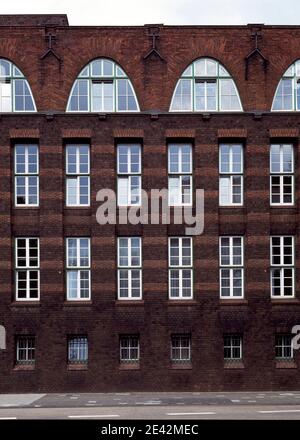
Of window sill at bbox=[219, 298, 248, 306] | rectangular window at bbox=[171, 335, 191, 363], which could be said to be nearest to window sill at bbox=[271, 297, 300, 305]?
window sill at bbox=[219, 298, 248, 306]

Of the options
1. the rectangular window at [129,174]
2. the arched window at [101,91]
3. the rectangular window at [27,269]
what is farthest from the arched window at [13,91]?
the rectangular window at [27,269]

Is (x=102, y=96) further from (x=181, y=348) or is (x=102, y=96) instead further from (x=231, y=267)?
(x=181, y=348)

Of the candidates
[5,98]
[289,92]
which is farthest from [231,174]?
[5,98]

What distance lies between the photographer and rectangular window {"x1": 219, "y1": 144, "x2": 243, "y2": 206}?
2472cm

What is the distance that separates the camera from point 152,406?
1964 centimetres

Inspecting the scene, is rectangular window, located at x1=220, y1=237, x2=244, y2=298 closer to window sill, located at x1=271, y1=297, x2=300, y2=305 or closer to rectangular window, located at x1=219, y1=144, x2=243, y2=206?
window sill, located at x1=271, y1=297, x2=300, y2=305

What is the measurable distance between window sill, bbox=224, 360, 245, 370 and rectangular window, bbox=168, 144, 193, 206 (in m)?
6.41

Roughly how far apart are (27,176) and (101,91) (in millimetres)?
4511

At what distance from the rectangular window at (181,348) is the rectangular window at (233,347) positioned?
57.5 inches

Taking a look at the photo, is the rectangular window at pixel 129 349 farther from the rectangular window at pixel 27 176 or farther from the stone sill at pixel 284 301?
the rectangular window at pixel 27 176

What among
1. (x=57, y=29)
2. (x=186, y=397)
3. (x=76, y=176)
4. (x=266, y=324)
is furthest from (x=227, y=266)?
(x=57, y=29)

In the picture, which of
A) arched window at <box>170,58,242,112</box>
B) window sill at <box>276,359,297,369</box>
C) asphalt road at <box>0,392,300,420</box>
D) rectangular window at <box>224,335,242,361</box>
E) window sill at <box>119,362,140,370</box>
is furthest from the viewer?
arched window at <box>170,58,242,112</box>

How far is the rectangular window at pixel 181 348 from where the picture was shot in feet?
79.2

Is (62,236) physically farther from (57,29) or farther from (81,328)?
(57,29)
